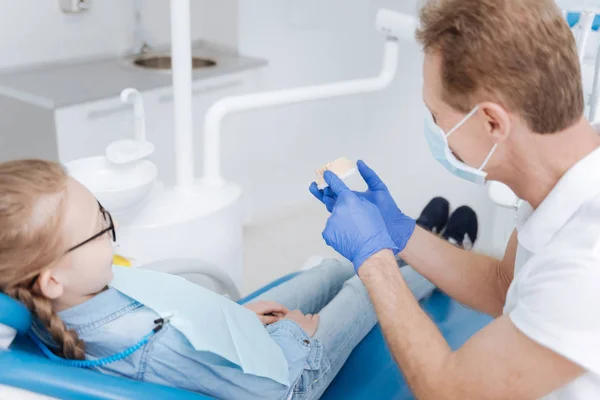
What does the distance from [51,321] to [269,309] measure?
586 mm

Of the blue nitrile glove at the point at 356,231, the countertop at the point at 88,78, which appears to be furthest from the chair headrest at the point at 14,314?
the countertop at the point at 88,78

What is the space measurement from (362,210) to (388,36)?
3.76 ft

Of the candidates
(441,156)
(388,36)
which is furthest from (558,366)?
(388,36)

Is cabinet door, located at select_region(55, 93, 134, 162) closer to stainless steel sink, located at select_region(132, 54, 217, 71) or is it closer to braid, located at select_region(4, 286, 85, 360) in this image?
stainless steel sink, located at select_region(132, 54, 217, 71)

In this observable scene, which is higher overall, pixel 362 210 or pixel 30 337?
pixel 362 210

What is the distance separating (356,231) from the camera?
47.3 inches

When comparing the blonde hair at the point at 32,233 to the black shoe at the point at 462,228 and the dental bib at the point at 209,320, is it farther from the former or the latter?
the black shoe at the point at 462,228

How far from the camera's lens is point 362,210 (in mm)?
1244

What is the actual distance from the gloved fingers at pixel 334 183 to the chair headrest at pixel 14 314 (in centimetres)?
62

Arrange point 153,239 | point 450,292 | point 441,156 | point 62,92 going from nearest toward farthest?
point 441,156
point 450,292
point 153,239
point 62,92

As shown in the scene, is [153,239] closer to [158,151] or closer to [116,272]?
[116,272]

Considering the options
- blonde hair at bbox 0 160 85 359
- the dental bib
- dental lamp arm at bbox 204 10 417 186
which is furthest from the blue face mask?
dental lamp arm at bbox 204 10 417 186

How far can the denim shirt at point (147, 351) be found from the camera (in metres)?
1.10

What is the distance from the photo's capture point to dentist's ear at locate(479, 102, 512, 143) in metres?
1.00
